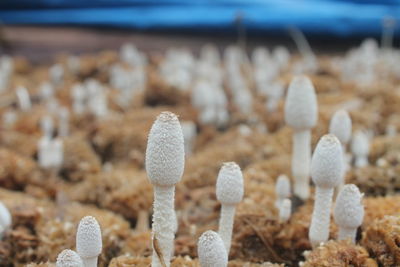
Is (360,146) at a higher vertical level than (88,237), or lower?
higher

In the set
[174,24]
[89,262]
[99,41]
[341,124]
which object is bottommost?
[89,262]

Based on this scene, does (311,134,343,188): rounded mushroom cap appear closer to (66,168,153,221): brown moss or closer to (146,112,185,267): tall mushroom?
(146,112,185,267): tall mushroom

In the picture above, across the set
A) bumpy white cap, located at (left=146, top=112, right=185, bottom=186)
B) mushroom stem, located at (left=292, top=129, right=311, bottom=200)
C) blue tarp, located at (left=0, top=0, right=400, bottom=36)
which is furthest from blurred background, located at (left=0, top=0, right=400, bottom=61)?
bumpy white cap, located at (left=146, top=112, right=185, bottom=186)

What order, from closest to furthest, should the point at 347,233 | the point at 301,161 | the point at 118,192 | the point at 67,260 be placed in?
the point at 67,260 < the point at 347,233 < the point at 301,161 < the point at 118,192

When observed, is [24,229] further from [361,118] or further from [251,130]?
[361,118]

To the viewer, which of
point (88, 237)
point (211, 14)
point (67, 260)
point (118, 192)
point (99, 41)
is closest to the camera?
point (67, 260)

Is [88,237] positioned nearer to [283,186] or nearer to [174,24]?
[283,186]

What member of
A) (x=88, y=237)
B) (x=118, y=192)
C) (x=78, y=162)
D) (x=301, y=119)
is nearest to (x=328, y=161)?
(x=301, y=119)
